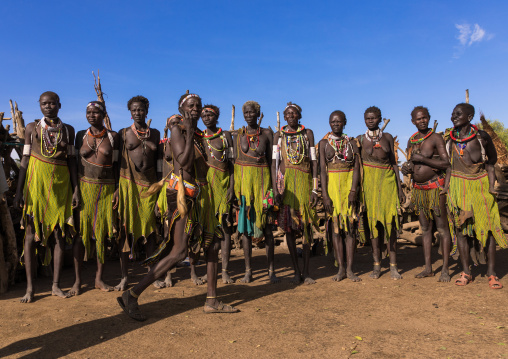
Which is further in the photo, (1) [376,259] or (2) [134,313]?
(1) [376,259]

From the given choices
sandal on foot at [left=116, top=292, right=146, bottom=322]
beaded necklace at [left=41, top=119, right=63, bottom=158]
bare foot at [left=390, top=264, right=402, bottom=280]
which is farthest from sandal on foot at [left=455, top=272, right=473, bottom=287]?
beaded necklace at [left=41, top=119, right=63, bottom=158]

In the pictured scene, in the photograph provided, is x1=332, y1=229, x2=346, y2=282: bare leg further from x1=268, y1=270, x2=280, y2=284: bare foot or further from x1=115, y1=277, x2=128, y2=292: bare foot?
x1=115, y1=277, x2=128, y2=292: bare foot

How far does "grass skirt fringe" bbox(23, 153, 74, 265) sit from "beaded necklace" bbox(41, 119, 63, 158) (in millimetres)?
132

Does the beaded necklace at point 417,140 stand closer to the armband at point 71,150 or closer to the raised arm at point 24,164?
the armband at point 71,150

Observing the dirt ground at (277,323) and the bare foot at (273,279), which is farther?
the bare foot at (273,279)

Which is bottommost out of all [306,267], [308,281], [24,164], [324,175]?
[308,281]

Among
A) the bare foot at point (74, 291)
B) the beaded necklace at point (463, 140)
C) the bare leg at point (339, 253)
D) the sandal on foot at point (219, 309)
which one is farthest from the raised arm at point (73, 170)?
the beaded necklace at point (463, 140)

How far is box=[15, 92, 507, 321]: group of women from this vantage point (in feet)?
16.9

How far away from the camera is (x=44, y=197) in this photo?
5066 mm

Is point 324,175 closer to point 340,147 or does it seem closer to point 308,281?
point 340,147

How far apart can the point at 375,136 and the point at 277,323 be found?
3.16 meters

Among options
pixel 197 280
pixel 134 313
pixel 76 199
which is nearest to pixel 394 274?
pixel 197 280

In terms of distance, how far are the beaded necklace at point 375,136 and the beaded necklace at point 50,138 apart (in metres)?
4.18

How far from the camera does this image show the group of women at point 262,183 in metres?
5.15
